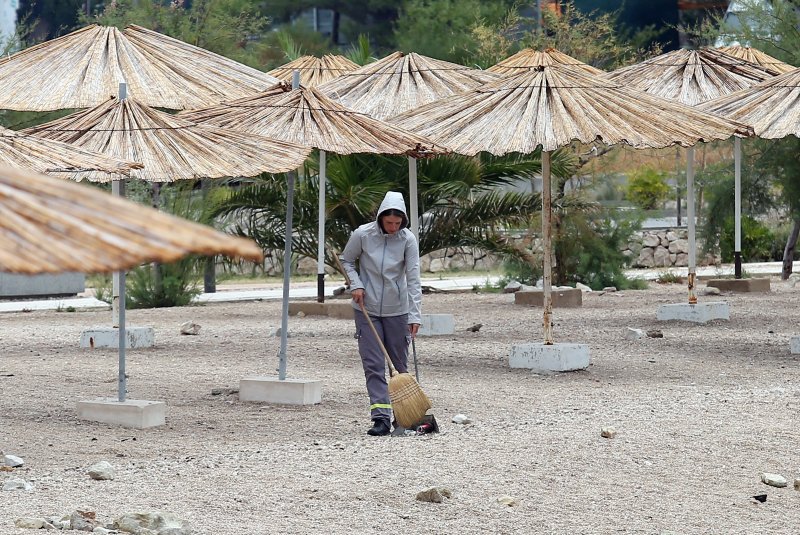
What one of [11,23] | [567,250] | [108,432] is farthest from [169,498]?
[11,23]

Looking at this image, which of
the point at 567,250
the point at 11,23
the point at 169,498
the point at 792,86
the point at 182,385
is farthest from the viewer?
the point at 11,23

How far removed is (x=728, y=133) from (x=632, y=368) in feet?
6.29

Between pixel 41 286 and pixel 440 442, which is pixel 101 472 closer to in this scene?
pixel 440 442

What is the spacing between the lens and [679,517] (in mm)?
5699

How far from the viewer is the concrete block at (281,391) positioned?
8562 millimetres

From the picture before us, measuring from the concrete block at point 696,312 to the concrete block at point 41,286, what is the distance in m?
8.48

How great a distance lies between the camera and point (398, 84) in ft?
45.8

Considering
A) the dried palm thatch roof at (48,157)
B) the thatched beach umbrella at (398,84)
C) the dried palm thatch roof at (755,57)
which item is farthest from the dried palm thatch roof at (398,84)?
the dried palm thatch roof at (48,157)

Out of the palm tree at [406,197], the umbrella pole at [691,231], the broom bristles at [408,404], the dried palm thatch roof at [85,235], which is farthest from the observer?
the palm tree at [406,197]

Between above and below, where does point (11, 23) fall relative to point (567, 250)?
above

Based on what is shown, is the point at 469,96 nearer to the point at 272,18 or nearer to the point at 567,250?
the point at 567,250

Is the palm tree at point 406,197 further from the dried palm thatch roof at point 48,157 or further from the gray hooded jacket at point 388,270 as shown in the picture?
the dried palm thatch roof at point 48,157

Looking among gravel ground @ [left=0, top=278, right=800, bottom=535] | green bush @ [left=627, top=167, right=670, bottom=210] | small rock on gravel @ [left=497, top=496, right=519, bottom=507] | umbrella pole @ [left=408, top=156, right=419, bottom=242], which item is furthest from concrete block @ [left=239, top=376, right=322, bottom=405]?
green bush @ [left=627, top=167, right=670, bottom=210]

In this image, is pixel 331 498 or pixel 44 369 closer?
pixel 331 498
